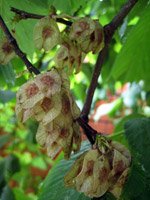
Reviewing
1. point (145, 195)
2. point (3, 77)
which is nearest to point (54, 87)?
point (145, 195)

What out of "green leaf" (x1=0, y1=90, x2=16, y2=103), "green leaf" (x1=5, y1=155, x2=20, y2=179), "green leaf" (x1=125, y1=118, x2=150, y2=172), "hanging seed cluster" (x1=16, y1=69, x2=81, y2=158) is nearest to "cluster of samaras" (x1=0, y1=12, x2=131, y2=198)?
"hanging seed cluster" (x1=16, y1=69, x2=81, y2=158)

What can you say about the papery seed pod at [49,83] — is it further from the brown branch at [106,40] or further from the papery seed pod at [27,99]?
the brown branch at [106,40]

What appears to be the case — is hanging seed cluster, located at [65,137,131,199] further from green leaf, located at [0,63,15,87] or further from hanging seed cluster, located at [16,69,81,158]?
green leaf, located at [0,63,15,87]

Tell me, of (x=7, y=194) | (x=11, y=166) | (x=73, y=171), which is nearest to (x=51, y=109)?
(x=73, y=171)

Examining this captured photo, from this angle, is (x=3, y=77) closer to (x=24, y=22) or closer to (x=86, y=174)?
(x=24, y=22)

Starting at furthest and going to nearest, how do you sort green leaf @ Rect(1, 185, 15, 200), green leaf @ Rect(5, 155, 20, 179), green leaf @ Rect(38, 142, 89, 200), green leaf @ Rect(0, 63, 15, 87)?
green leaf @ Rect(5, 155, 20, 179) < green leaf @ Rect(1, 185, 15, 200) < green leaf @ Rect(0, 63, 15, 87) < green leaf @ Rect(38, 142, 89, 200)

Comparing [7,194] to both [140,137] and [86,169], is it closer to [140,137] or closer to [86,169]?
[140,137]
